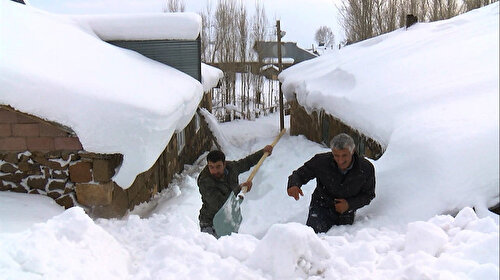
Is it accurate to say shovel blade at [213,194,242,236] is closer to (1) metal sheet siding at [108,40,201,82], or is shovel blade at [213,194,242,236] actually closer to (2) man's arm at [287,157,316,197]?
(2) man's arm at [287,157,316,197]

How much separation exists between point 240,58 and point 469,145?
17710 mm

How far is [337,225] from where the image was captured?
134 inches

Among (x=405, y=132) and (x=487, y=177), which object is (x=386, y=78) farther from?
(x=487, y=177)

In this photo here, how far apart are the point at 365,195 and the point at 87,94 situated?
3.01 metres

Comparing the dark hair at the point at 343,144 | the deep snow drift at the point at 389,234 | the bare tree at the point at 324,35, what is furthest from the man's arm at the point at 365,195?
the bare tree at the point at 324,35

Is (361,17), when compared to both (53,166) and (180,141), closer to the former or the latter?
(180,141)

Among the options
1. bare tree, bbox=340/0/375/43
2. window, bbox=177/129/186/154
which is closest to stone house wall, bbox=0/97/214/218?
window, bbox=177/129/186/154

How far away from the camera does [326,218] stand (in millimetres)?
3455

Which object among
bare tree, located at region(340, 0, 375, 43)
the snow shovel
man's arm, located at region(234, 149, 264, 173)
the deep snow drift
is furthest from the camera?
bare tree, located at region(340, 0, 375, 43)

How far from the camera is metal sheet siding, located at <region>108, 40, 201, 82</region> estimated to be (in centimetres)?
830

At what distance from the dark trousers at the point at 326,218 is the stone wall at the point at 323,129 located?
140 centimetres

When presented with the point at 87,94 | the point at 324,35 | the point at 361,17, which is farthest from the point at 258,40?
the point at 324,35

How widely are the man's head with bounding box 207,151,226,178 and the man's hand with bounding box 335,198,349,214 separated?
1000 millimetres

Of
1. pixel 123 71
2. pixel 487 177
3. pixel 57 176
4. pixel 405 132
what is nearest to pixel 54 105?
pixel 57 176
